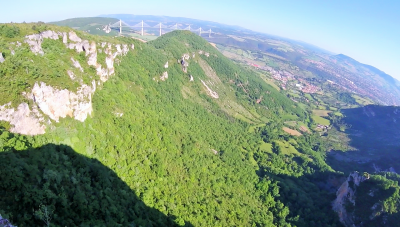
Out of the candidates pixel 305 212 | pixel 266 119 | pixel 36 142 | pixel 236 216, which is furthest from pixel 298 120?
pixel 36 142

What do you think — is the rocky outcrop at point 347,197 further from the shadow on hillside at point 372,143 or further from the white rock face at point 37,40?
the white rock face at point 37,40

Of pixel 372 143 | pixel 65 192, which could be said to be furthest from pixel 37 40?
pixel 372 143

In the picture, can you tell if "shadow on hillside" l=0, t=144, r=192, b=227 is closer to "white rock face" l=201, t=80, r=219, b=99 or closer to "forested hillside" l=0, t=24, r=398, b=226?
"forested hillside" l=0, t=24, r=398, b=226

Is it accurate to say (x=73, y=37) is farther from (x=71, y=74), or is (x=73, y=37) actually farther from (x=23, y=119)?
(x=23, y=119)

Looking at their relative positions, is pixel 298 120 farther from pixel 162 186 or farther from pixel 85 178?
pixel 85 178

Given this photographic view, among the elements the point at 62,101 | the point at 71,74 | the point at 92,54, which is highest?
the point at 92,54

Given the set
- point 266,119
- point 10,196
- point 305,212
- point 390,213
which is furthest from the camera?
point 266,119

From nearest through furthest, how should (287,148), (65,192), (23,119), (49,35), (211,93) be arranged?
1. (65,192)
2. (23,119)
3. (49,35)
4. (287,148)
5. (211,93)
